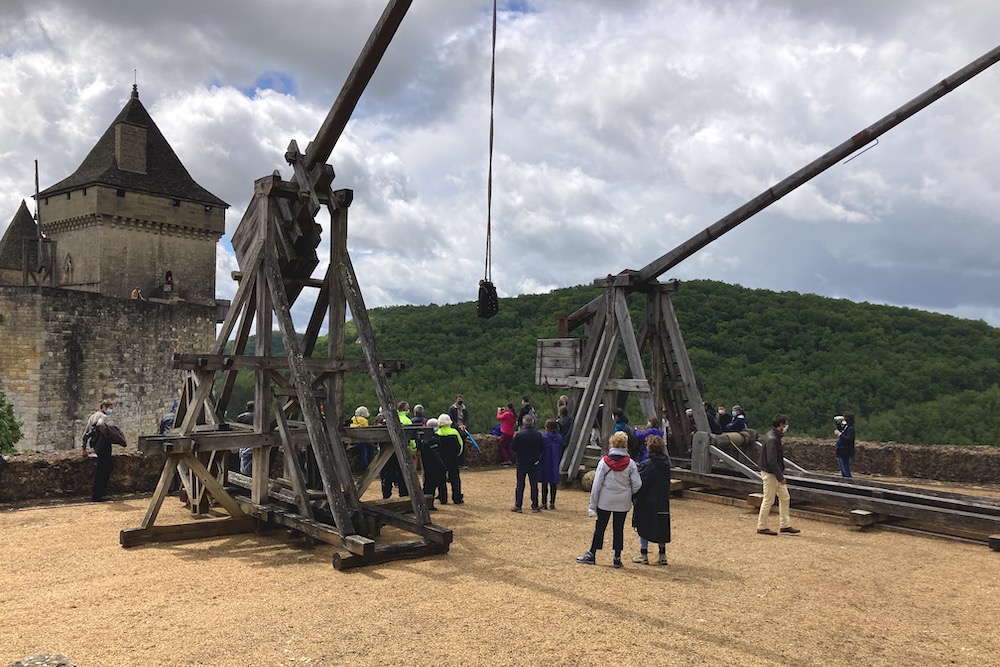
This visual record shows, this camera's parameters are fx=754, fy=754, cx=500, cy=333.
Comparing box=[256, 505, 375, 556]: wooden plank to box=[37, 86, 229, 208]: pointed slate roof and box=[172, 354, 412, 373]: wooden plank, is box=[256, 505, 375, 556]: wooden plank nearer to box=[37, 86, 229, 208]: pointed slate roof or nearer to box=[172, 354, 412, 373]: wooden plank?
box=[172, 354, 412, 373]: wooden plank

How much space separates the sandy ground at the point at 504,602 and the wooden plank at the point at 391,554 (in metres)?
Answer: 0.10

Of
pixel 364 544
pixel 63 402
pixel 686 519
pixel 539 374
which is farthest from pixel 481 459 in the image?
pixel 63 402

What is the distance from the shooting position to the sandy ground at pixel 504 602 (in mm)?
4586

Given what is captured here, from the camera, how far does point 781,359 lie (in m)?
25.8

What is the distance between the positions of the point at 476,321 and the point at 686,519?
24301 millimetres

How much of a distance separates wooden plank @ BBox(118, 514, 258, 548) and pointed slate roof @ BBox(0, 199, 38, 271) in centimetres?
3074

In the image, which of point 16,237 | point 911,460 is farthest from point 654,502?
point 16,237

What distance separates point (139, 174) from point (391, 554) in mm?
30569

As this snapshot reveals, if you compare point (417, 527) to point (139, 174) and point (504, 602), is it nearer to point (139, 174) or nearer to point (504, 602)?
point (504, 602)

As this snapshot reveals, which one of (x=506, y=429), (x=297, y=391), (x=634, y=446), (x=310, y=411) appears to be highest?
(x=297, y=391)

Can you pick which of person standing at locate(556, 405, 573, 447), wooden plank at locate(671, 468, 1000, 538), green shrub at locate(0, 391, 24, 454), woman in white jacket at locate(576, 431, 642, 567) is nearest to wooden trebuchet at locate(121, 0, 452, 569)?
woman in white jacket at locate(576, 431, 642, 567)

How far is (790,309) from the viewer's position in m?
29.7

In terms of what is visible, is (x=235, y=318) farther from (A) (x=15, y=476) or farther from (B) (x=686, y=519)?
(B) (x=686, y=519)

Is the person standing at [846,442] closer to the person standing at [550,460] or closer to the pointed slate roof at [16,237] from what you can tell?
the person standing at [550,460]
